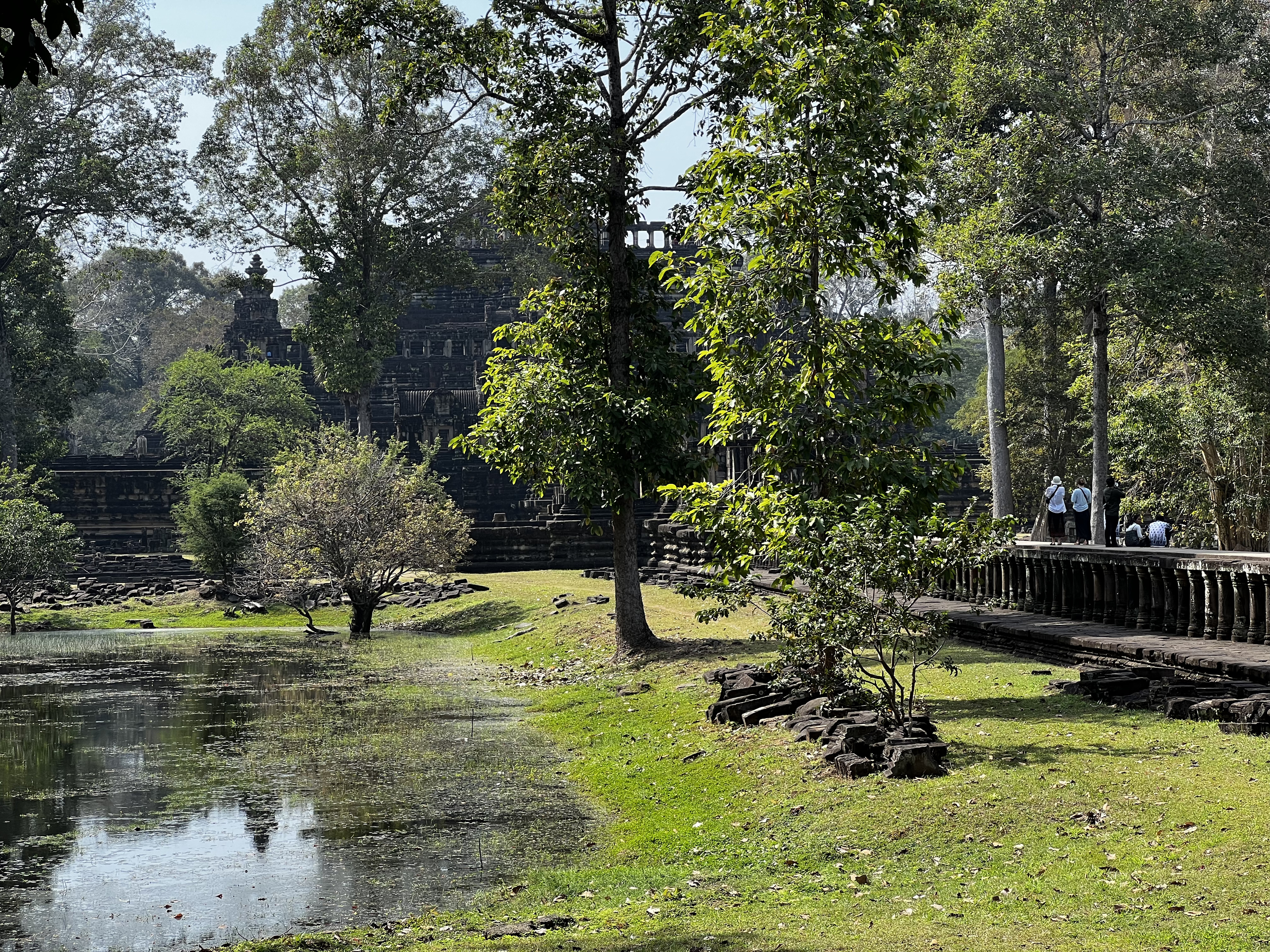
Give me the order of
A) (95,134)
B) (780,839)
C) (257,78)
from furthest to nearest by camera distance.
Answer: (95,134)
(257,78)
(780,839)

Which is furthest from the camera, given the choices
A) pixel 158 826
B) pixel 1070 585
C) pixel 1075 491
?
pixel 1075 491

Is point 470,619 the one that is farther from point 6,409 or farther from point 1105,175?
point 6,409

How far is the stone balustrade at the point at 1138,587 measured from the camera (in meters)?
→ 13.0

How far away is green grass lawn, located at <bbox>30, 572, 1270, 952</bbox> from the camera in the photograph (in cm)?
645

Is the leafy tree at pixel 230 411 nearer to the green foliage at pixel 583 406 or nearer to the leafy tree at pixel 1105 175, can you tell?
the green foliage at pixel 583 406

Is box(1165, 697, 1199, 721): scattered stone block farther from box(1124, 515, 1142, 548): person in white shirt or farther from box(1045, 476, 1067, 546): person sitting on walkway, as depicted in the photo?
box(1124, 515, 1142, 548): person in white shirt

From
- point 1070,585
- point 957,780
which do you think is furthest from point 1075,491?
point 957,780

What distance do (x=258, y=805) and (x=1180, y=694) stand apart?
7697mm

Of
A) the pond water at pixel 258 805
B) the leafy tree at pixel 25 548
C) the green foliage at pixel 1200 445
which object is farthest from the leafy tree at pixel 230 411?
the green foliage at pixel 1200 445

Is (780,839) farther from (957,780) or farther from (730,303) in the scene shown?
(730,303)

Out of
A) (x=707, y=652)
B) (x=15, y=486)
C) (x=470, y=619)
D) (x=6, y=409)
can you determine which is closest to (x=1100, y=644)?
(x=707, y=652)

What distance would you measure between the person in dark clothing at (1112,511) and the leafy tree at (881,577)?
12960 millimetres

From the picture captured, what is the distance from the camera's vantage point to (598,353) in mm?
18453

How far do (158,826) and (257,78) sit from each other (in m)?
34.0
